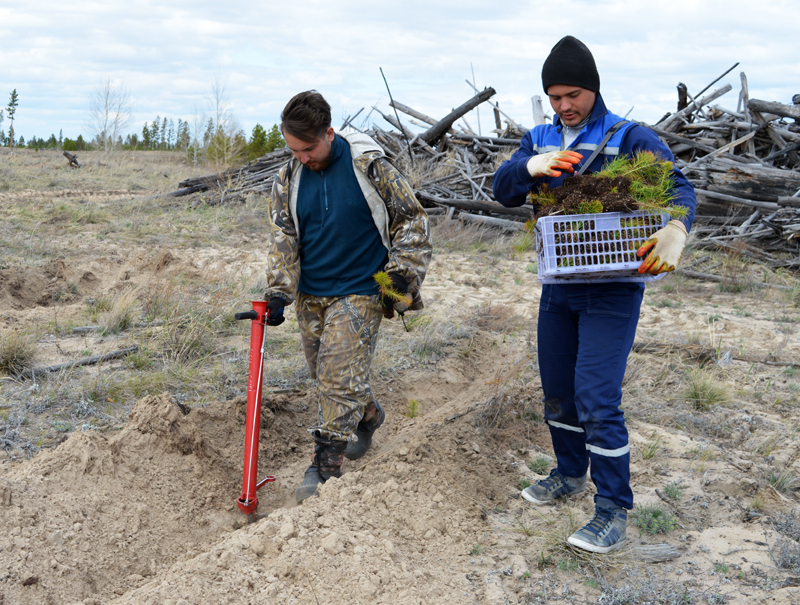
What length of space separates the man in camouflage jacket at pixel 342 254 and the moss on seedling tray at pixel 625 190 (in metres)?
0.99

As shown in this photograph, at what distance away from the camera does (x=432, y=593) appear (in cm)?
263

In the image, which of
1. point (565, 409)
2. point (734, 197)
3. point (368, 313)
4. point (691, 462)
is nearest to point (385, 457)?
point (368, 313)

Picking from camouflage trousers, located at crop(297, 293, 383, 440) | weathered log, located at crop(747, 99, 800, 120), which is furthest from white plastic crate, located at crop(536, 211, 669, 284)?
weathered log, located at crop(747, 99, 800, 120)

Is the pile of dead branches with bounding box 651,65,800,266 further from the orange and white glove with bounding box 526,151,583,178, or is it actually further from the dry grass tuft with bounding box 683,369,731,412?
the orange and white glove with bounding box 526,151,583,178

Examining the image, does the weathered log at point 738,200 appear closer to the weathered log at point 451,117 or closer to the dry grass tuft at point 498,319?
the weathered log at point 451,117

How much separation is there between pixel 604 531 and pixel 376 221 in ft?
6.47

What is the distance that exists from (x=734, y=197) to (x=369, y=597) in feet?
33.4

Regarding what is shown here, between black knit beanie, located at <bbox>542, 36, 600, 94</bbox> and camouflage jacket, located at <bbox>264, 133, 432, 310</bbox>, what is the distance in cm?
98

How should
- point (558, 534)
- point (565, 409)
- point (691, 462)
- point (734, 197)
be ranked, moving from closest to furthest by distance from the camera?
point (558, 534), point (565, 409), point (691, 462), point (734, 197)

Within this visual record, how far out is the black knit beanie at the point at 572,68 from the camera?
9.21 ft

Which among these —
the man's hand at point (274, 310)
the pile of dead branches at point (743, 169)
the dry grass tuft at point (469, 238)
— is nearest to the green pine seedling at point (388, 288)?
the man's hand at point (274, 310)

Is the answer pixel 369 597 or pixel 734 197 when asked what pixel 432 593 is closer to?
pixel 369 597

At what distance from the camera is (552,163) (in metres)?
2.79

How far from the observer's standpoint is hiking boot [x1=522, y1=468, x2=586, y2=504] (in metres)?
3.43
